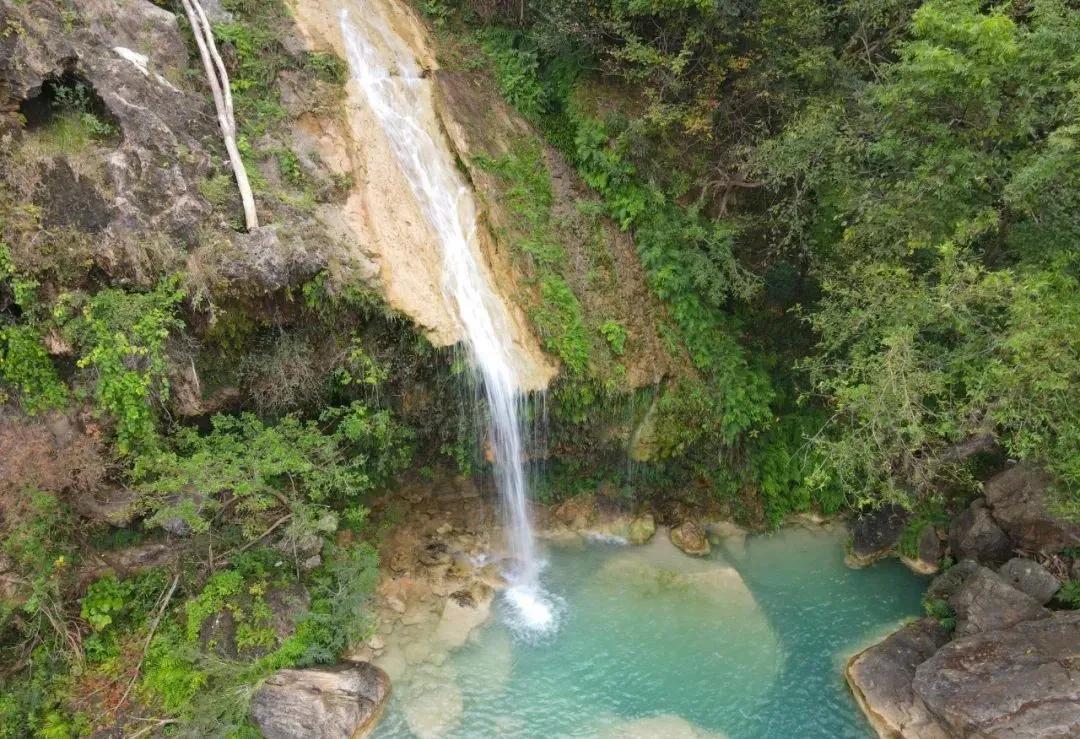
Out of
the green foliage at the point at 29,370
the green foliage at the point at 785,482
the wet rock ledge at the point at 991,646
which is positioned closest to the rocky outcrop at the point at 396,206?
the green foliage at the point at 29,370

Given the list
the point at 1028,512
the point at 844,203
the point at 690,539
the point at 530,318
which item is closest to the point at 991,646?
the point at 1028,512

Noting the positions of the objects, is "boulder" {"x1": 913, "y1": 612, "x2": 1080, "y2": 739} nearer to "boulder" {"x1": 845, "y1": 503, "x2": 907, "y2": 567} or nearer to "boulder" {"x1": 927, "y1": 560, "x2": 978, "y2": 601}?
"boulder" {"x1": 927, "y1": 560, "x2": 978, "y2": 601}

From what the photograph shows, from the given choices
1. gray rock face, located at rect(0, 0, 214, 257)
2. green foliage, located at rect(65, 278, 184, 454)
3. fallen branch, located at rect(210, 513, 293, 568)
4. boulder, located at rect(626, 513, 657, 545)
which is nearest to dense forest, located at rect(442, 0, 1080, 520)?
boulder, located at rect(626, 513, 657, 545)

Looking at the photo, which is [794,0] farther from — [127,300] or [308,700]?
[308,700]

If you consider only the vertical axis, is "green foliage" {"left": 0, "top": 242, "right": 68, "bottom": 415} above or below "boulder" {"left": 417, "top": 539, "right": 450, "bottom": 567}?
above

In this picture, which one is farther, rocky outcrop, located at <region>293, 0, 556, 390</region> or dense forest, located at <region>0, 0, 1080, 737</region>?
rocky outcrop, located at <region>293, 0, 556, 390</region>
